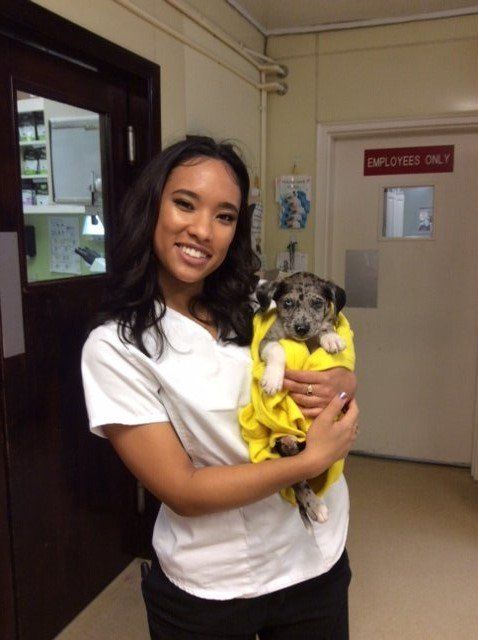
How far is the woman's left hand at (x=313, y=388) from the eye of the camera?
110 centimetres

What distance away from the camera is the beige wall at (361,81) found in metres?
3.15

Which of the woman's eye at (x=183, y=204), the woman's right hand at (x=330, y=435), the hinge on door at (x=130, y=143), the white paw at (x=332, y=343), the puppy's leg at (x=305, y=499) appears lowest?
the puppy's leg at (x=305, y=499)

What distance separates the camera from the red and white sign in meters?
3.35

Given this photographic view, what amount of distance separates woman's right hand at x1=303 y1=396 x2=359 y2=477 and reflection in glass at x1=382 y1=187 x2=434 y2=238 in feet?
8.67

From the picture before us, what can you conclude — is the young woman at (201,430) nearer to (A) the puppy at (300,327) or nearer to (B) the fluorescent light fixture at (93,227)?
(A) the puppy at (300,327)

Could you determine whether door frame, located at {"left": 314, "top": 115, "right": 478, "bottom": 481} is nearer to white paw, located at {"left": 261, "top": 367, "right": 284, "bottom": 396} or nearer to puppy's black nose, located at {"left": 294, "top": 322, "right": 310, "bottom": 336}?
puppy's black nose, located at {"left": 294, "top": 322, "right": 310, "bottom": 336}

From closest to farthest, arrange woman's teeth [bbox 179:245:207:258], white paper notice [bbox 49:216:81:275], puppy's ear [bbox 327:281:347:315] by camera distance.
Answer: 1. woman's teeth [bbox 179:245:207:258]
2. puppy's ear [bbox 327:281:347:315]
3. white paper notice [bbox 49:216:81:275]

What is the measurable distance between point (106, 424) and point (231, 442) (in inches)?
Answer: 9.3

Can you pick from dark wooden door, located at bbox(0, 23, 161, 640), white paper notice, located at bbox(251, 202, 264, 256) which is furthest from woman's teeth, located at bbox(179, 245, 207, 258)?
white paper notice, located at bbox(251, 202, 264, 256)

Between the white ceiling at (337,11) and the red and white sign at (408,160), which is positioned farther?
the red and white sign at (408,160)

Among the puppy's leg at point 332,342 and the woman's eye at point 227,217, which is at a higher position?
the woman's eye at point 227,217

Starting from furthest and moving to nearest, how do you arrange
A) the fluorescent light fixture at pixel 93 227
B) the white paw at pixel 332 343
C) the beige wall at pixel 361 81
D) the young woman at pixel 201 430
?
the beige wall at pixel 361 81
the fluorescent light fixture at pixel 93 227
the white paw at pixel 332 343
the young woman at pixel 201 430

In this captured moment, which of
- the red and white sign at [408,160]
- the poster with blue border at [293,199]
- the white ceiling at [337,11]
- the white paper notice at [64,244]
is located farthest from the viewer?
the poster with blue border at [293,199]

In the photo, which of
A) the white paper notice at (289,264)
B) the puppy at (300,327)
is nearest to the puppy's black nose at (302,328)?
the puppy at (300,327)
